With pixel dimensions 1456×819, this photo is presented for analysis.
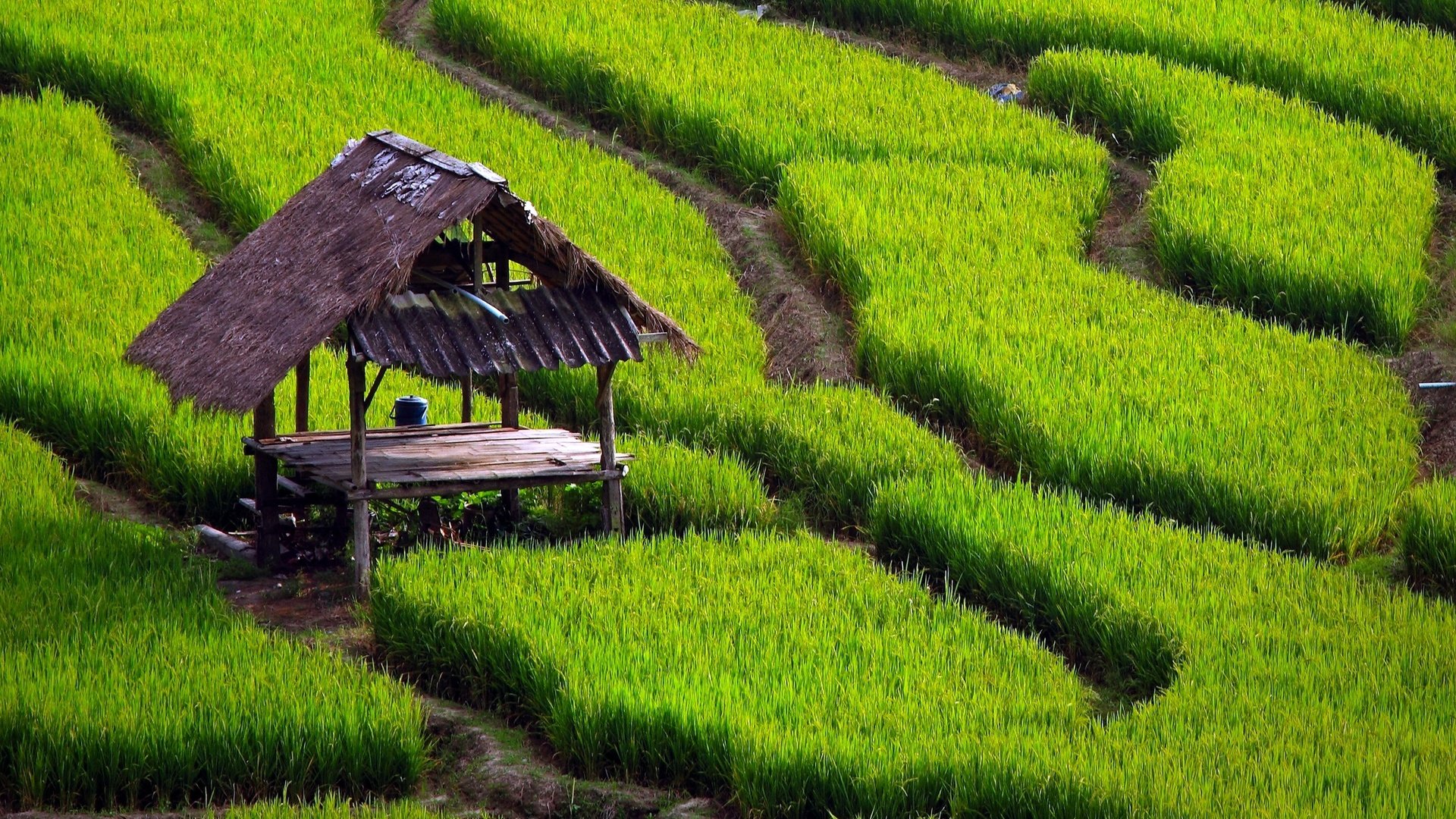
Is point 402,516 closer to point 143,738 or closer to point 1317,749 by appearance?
point 143,738

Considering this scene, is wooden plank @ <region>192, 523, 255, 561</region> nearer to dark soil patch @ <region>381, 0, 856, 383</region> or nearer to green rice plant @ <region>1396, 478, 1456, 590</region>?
dark soil patch @ <region>381, 0, 856, 383</region>

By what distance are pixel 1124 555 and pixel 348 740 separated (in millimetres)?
3227

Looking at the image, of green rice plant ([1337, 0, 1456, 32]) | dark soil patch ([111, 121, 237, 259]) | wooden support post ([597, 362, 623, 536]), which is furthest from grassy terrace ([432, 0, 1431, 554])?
green rice plant ([1337, 0, 1456, 32])

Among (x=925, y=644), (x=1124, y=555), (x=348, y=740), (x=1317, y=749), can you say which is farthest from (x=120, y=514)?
(x=1317, y=749)

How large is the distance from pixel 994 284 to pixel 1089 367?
3.70 feet

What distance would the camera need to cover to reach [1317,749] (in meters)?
5.08

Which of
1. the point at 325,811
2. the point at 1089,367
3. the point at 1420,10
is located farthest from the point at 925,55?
the point at 325,811

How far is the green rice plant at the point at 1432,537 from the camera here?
22.7 ft

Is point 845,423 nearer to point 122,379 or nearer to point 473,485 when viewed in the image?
point 473,485

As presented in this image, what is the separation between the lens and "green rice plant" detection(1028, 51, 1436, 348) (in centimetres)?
939

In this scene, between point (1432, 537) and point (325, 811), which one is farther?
point (1432, 537)

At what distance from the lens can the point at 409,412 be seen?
7.77m

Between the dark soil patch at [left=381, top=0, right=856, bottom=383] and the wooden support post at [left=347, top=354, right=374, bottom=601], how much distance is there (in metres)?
3.11

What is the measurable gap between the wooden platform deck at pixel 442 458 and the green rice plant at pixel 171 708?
2.82 feet
